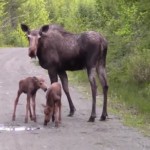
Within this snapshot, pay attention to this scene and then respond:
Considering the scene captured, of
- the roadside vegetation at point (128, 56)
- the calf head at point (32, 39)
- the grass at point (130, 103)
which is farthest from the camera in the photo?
the roadside vegetation at point (128, 56)

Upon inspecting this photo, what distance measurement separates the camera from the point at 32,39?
11570 mm

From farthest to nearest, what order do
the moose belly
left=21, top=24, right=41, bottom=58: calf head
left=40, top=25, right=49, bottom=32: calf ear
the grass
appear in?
the moose belly, left=40, top=25, right=49, bottom=32: calf ear, the grass, left=21, top=24, right=41, bottom=58: calf head

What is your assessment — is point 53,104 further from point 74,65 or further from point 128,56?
point 128,56

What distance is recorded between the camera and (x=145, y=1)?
15664 millimetres

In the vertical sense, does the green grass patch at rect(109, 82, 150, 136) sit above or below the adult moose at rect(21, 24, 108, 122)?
below

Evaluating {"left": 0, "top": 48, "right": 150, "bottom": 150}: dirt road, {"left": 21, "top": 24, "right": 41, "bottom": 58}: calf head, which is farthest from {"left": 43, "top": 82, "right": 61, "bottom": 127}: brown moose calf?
{"left": 21, "top": 24, "right": 41, "bottom": 58}: calf head

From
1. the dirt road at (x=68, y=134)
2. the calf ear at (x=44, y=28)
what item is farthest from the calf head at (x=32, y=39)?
the dirt road at (x=68, y=134)

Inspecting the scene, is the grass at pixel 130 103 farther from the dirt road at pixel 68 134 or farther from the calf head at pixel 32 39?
the calf head at pixel 32 39

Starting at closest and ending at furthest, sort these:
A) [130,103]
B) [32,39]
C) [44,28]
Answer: [32,39]
[44,28]
[130,103]

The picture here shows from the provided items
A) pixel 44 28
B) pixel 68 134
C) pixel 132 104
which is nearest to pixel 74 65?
pixel 44 28

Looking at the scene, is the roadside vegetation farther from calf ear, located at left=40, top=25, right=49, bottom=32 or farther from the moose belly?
calf ear, located at left=40, top=25, right=49, bottom=32

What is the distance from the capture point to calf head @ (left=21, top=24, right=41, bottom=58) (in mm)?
11406

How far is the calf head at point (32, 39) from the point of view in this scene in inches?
449

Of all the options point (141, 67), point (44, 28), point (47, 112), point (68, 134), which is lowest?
point (141, 67)
